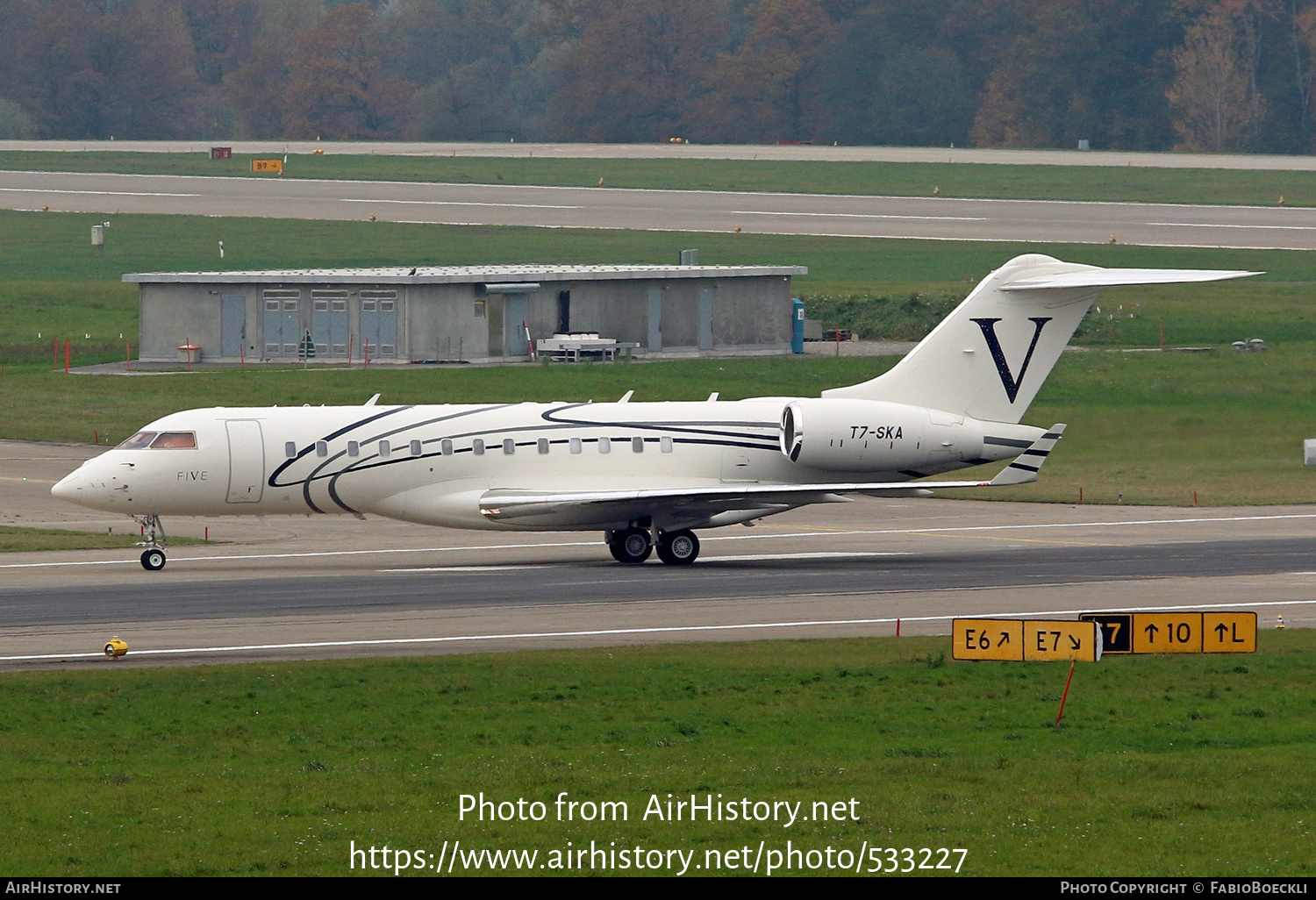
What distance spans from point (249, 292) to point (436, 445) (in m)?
35.5

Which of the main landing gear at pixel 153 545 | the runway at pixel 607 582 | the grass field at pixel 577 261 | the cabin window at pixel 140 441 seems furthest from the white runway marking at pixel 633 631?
the grass field at pixel 577 261

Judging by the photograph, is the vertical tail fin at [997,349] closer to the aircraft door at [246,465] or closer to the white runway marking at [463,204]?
the aircraft door at [246,465]

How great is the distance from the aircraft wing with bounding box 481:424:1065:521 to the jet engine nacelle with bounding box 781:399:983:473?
71 centimetres

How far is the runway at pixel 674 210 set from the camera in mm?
95062

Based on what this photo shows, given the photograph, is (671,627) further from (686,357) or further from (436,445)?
(686,357)

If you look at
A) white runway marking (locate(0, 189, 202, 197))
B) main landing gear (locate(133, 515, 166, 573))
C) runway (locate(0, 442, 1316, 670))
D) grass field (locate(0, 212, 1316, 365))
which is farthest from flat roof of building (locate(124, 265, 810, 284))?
white runway marking (locate(0, 189, 202, 197))

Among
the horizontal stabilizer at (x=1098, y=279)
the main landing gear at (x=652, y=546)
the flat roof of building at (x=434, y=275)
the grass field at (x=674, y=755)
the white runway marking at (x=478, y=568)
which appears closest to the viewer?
the grass field at (x=674, y=755)

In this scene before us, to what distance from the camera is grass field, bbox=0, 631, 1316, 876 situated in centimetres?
1600

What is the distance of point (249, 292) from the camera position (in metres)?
70.9

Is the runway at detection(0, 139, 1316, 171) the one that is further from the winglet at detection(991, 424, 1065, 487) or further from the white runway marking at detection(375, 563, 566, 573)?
the white runway marking at detection(375, 563, 566, 573)

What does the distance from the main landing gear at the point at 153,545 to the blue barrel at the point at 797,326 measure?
40974 mm

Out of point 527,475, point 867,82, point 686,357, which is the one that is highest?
point 867,82

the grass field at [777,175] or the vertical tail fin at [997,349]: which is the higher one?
the grass field at [777,175]
